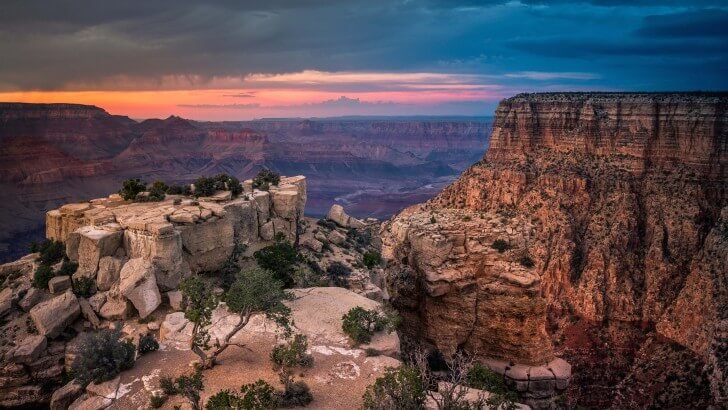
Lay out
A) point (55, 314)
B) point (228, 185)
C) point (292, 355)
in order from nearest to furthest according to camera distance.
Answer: point (292, 355)
point (55, 314)
point (228, 185)

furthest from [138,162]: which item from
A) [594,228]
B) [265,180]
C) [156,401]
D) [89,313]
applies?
[156,401]

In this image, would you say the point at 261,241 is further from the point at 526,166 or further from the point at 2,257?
the point at 2,257

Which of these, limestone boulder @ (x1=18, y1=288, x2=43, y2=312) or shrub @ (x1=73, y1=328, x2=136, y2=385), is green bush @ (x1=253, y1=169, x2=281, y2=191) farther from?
shrub @ (x1=73, y1=328, x2=136, y2=385)

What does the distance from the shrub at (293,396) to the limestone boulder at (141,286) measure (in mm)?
10370

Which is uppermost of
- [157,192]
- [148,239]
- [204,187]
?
[204,187]

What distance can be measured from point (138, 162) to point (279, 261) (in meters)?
115

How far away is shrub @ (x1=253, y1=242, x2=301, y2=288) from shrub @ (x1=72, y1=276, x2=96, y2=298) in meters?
9.29

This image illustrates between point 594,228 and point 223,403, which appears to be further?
point 594,228

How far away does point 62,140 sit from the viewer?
387ft

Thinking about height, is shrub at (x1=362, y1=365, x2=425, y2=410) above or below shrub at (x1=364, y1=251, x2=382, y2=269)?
above

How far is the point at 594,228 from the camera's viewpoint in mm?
46375

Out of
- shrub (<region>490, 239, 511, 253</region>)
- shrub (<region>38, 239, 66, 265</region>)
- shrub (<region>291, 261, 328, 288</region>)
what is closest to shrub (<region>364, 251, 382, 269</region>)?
shrub (<region>291, 261, 328, 288</region>)

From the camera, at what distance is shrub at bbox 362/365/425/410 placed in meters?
14.6

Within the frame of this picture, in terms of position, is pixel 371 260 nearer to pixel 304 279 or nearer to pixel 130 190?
pixel 304 279
